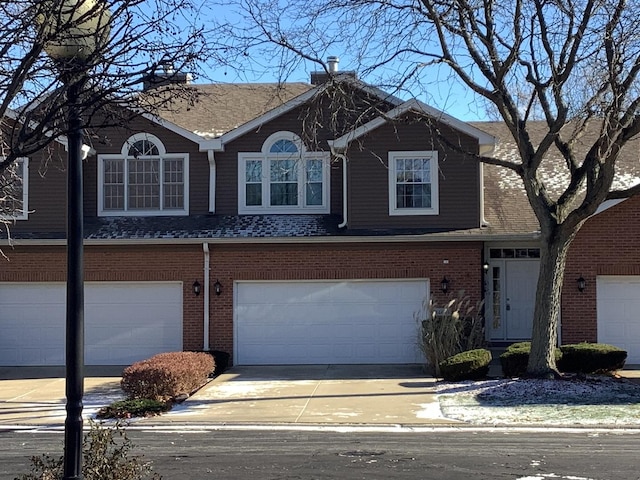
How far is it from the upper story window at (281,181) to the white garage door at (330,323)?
2220 millimetres

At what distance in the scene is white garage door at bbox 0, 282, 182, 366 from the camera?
18.5 metres

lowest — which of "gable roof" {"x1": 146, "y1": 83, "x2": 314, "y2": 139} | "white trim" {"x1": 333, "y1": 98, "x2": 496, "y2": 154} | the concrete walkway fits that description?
the concrete walkway

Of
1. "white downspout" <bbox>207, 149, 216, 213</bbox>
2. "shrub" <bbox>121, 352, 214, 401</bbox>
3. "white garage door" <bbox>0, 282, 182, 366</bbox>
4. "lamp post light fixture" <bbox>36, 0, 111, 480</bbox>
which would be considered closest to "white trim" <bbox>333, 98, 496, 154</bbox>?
"white downspout" <bbox>207, 149, 216, 213</bbox>

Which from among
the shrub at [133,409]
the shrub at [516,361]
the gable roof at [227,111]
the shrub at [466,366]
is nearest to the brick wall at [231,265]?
the shrub at [516,361]

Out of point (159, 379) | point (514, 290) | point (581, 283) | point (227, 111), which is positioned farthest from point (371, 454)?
point (227, 111)

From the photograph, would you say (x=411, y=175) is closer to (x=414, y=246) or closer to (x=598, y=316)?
(x=414, y=246)

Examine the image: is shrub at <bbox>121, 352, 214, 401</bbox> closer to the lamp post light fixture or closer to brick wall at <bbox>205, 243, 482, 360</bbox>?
brick wall at <bbox>205, 243, 482, 360</bbox>

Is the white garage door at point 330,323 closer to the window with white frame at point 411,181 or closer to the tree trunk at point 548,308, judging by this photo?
the window with white frame at point 411,181

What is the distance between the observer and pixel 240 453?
9.68 m

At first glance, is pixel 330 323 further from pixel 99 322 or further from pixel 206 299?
pixel 99 322

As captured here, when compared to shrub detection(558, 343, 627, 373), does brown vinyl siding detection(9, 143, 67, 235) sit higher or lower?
higher

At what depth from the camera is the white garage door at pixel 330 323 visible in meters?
18.2

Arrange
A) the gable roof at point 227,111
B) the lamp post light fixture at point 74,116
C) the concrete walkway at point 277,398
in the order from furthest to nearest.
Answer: the gable roof at point 227,111 < the concrete walkway at point 277,398 < the lamp post light fixture at point 74,116

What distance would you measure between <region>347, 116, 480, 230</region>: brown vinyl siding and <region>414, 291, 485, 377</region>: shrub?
6.48ft
